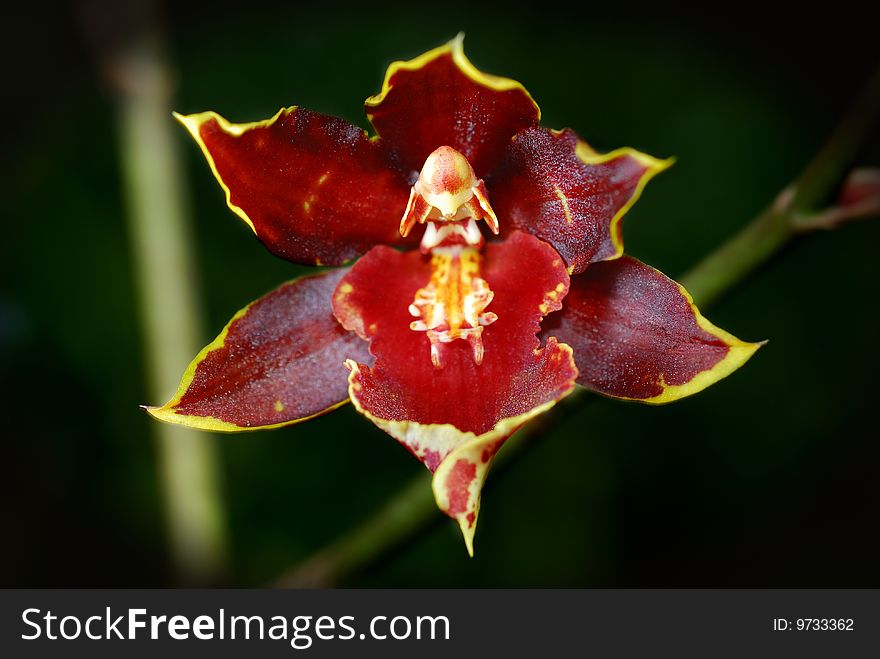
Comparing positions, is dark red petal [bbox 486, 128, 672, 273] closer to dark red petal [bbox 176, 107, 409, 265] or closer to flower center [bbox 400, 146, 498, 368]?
flower center [bbox 400, 146, 498, 368]

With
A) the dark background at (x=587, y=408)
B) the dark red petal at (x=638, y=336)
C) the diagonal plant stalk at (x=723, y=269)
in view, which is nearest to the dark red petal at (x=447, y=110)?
the dark red petal at (x=638, y=336)

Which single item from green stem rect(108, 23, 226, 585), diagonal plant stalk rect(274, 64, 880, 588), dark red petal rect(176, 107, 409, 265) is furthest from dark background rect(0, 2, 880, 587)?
dark red petal rect(176, 107, 409, 265)

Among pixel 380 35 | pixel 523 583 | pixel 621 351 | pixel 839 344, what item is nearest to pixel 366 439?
pixel 523 583

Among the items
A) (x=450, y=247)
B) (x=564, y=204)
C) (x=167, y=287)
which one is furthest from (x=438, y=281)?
(x=167, y=287)

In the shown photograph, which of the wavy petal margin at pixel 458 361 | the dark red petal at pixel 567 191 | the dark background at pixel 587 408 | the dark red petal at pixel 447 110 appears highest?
the dark background at pixel 587 408

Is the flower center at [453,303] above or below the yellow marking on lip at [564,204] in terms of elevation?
below

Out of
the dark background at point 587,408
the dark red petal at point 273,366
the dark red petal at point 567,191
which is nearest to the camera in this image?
the dark red petal at point 567,191

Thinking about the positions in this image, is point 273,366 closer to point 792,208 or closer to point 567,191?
point 567,191

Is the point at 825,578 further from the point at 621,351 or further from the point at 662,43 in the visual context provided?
the point at 621,351

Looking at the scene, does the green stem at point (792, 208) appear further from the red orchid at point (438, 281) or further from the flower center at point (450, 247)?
the flower center at point (450, 247)
